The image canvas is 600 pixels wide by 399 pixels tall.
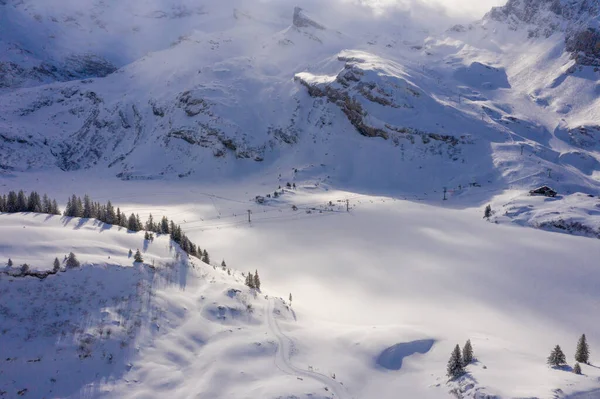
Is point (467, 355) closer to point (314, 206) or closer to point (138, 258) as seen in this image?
point (138, 258)

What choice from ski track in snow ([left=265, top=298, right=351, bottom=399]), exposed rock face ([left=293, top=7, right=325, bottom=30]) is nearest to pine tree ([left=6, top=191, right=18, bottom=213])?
ski track in snow ([left=265, top=298, right=351, bottom=399])

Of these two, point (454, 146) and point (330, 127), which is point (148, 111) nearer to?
point (330, 127)

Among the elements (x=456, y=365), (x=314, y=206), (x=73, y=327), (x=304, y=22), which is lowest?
(x=456, y=365)

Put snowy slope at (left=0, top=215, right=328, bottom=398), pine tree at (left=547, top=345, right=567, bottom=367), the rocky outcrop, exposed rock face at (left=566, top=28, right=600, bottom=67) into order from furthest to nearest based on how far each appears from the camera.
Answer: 1. exposed rock face at (left=566, top=28, right=600, bottom=67)
2. the rocky outcrop
3. pine tree at (left=547, top=345, right=567, bottom=367)
4. snowy slope at (left=0, top=215, right=328, bottom=398)

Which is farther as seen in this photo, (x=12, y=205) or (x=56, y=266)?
(x=12, y=205)

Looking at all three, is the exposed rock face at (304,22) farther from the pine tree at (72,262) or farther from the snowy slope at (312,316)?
the pine tree at (72,262)

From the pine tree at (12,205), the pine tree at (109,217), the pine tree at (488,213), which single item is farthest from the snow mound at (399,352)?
the pine tree at (488,213)

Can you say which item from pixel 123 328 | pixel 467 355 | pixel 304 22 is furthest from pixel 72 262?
pixel 304 22

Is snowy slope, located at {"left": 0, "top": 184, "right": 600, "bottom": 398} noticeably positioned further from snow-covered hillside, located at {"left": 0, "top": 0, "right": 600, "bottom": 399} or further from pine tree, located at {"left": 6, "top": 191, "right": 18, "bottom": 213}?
pine tree, located at {"left": 6, "top": 191, "right": 18, "bottom": 213}

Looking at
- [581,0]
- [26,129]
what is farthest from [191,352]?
[581,0]
